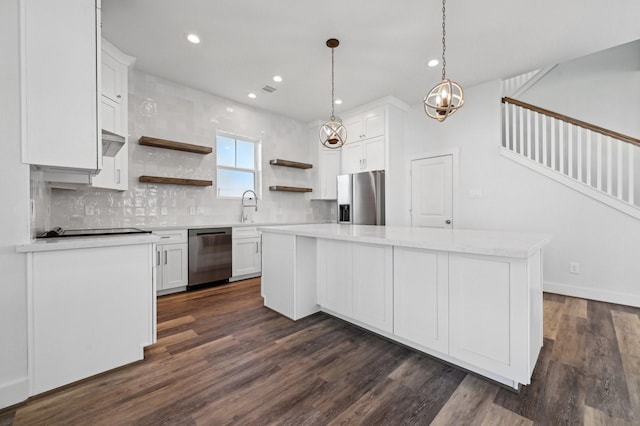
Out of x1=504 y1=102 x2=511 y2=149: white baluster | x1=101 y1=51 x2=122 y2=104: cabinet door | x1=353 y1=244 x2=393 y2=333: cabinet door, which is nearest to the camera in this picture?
x1=353 y1=244 x2=393 y2=333: cabinet door

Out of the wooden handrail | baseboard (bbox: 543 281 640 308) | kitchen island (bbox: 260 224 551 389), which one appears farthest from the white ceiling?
baseboard (bbox: 543 281 640 308)

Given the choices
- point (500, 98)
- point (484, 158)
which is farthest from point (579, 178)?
point (500, 98)

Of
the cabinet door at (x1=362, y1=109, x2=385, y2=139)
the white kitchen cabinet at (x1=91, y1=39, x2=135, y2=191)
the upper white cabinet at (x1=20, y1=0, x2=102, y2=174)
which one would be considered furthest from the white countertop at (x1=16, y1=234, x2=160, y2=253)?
the cabinet door at (x1=362, y1=109, x2=385, y2=139)

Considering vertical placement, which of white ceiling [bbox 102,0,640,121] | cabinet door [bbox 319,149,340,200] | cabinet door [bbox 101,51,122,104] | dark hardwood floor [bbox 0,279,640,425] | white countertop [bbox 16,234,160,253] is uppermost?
white ceiling [bbox 102,0,640,121]

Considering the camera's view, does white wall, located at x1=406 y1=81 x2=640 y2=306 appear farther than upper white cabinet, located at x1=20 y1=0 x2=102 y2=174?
Yes

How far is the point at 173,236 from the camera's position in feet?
11.4

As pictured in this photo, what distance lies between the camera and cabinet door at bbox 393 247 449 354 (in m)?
1.73

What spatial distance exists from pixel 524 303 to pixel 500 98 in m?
3.49

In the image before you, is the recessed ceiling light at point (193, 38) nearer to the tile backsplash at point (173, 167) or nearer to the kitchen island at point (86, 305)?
the tile backsplash at point (173, 167)

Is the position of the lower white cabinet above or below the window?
below

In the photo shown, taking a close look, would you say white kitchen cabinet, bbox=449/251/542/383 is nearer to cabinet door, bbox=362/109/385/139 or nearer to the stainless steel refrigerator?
the stainless steel refrigerator

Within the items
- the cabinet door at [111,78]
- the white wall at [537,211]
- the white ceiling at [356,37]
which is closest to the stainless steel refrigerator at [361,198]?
the white wall at [537,211]

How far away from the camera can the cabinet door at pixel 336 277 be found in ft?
7.70

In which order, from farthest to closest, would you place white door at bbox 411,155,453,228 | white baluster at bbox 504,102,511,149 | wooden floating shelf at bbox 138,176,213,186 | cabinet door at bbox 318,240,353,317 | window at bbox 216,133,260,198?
window at bbox 216,133,260,198
white door at bbox 411,155,453,228
white baluster at bbox 504,102,511,149
wooden floating shelf at bbox 138,176,213,186
cabinet door at bbox 318,240,353,317
